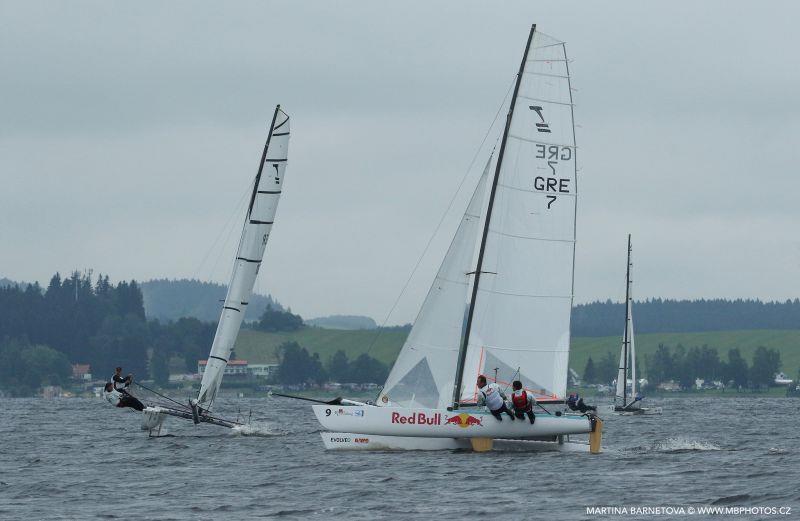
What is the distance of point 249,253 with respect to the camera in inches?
1943

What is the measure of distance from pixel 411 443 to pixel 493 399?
2717 mm

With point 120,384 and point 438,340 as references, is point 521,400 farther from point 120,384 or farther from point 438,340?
point 120,384

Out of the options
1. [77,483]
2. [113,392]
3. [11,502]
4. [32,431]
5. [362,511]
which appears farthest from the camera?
[32,431]

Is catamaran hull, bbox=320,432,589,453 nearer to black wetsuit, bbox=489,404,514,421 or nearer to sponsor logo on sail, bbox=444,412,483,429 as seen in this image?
sponsor logo on sail, bbox=444,412,483,429

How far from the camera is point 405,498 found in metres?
28.5

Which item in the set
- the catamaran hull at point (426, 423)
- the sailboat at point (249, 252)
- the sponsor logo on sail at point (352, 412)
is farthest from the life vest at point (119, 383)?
the sponsor logo on sail at point (352, 412)

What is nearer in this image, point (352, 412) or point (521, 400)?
point (521, 400)

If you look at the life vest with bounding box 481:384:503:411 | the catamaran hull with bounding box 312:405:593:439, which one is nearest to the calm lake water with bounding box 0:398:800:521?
the catamaran hull with bounding box 312:405:593:439

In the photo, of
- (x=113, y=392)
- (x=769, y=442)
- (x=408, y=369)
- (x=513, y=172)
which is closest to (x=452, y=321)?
(x=408, y=369)

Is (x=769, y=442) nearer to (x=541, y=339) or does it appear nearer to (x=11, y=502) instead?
(x=541, y=339)

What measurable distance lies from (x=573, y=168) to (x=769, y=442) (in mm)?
16658

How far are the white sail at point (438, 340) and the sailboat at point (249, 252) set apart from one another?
40.2 feet

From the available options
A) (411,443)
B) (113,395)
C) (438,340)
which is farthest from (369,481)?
(113,395)

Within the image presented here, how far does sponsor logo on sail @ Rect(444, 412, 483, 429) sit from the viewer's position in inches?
1443
